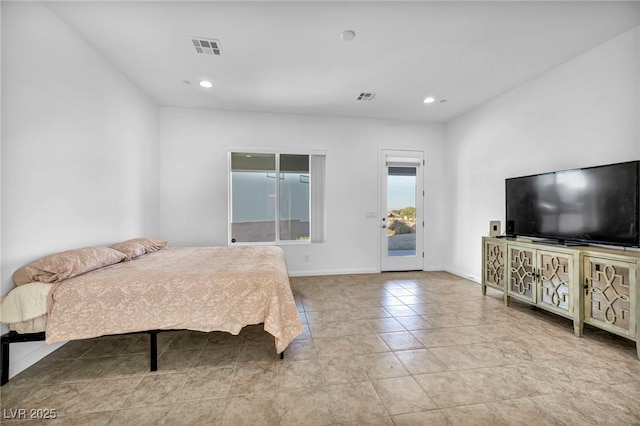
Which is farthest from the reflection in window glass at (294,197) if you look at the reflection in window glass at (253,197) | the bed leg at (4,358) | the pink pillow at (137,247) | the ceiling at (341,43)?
the bed leg at (4,358)

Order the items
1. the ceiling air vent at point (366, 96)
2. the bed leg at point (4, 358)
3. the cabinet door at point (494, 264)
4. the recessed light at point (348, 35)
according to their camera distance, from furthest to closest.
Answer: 1. the ceiling air vent at point (366, 96)
2. the cabinet door at point (494, 264)
3. the recessed light at point (348, 35)
4. the bed leg at point (4, 358)

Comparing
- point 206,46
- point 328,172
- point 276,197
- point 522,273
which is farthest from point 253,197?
point 522,273

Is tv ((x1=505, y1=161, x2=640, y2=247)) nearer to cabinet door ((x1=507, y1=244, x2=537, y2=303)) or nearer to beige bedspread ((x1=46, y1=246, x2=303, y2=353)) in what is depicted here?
cabinet door ((x1=507, y1=244, x2=537, y2=303))

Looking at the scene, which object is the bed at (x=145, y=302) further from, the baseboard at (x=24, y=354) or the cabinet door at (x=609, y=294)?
the cabinet door at (x=609, y=294)

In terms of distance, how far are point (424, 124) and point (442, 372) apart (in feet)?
14.8

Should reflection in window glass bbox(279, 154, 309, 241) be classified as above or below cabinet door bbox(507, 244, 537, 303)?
above

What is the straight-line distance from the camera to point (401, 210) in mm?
5066

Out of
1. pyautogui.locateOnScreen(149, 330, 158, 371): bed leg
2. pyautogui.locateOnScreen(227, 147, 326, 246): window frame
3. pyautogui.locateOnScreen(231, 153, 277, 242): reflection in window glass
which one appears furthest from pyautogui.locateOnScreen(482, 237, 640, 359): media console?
pyautogui.locateOnScreen(149, 330, 158, 371): bed leg

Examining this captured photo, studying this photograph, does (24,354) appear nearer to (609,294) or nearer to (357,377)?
(357,377)

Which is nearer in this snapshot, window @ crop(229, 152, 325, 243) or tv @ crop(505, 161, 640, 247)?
tv @ crop(505, 161, 640, 247)

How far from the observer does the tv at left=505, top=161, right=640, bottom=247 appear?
229cm

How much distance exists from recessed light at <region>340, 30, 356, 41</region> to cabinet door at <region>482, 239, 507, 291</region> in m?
3.07

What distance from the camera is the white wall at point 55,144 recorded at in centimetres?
191

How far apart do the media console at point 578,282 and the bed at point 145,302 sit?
2.68 m
